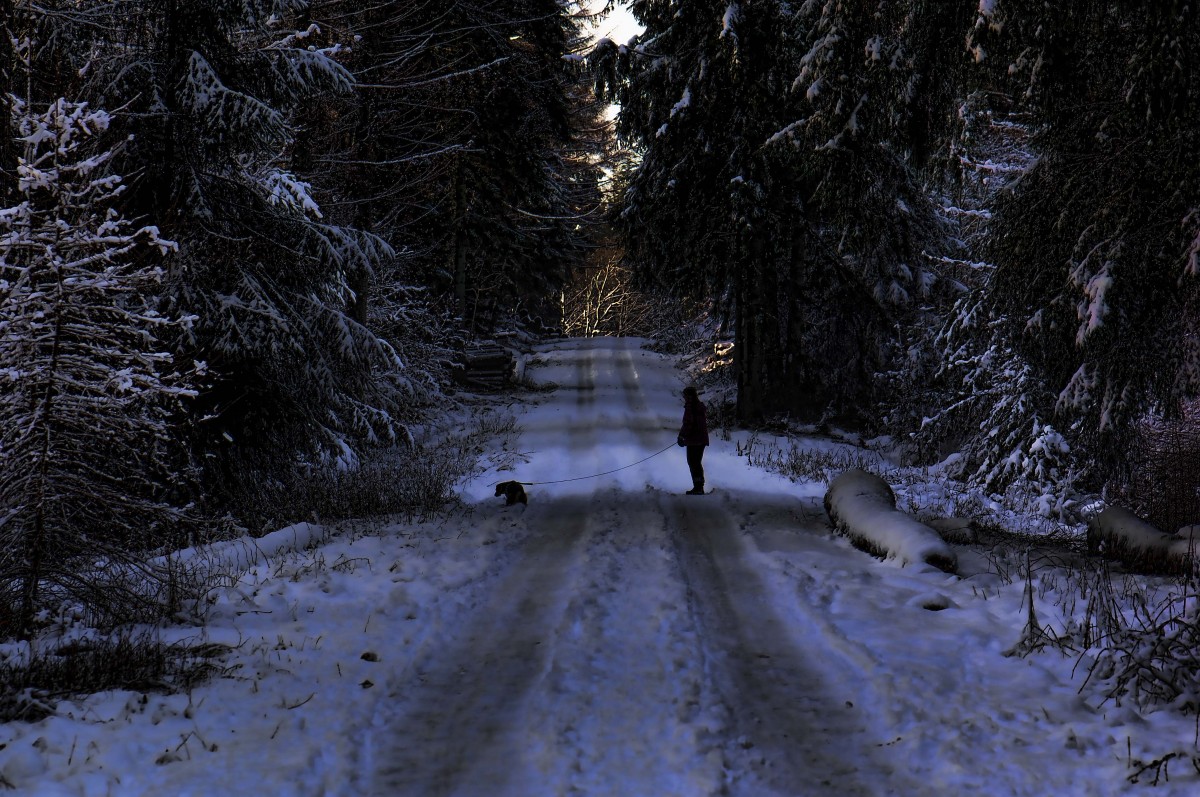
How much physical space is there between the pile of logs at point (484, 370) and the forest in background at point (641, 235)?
4.35 m

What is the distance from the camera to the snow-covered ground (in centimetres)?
415

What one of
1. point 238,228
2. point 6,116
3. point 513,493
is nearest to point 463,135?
point 238,228

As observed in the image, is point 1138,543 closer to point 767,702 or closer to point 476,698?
point 767,702

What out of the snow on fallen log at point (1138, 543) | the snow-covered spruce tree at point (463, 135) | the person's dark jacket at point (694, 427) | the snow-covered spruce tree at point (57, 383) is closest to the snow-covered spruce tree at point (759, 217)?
the snow-covered spruce tree at point (463, 135)

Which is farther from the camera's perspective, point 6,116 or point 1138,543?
point 1138,543

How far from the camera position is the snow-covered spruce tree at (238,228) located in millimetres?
10312

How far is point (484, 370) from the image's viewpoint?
2861 cm

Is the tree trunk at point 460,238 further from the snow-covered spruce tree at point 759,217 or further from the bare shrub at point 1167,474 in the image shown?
the bare shrub at point 1167,474

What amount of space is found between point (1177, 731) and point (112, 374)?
22.4 feet

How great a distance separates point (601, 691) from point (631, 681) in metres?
0.27

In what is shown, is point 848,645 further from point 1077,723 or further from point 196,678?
point 196,678

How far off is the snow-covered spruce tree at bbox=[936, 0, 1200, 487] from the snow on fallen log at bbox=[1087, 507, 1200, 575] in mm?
999

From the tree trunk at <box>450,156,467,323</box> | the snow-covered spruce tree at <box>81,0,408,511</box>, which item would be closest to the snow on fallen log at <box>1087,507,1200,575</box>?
the snow-covered spruce tree at <box>81,0,408,511</box>

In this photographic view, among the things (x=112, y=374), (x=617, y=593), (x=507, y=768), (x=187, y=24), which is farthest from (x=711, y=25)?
(x=507, y=768)
